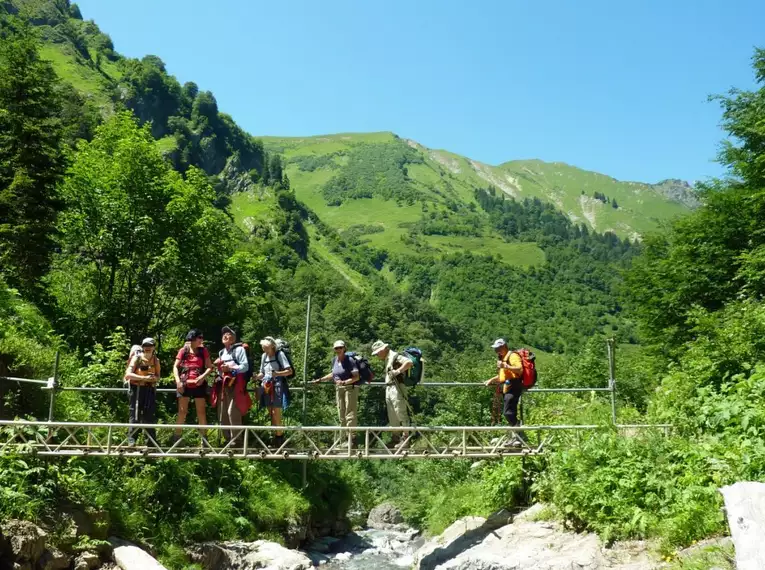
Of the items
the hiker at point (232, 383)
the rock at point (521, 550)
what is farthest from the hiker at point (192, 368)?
the rock at point (521, 550)

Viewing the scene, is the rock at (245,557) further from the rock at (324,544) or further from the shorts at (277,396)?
the rock at (324,544)

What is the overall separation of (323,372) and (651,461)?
4961 cm

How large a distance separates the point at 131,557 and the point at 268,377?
3.95m

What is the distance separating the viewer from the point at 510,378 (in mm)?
12094

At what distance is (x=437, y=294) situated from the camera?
18025cm

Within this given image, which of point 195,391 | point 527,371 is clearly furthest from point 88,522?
point 527,371

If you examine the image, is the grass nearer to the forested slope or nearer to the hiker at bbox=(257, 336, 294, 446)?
the forested slope

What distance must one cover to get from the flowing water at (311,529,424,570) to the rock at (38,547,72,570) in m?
7.06

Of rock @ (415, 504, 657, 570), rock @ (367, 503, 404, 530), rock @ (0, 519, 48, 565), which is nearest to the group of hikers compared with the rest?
rock @ (415, 504, 657, 570)

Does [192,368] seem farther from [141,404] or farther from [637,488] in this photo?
[637,488]

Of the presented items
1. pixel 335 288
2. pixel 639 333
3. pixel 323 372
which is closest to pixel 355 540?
pixel 639 333

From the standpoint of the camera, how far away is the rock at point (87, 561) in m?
10.9

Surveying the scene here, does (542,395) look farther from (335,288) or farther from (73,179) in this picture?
(335,288)

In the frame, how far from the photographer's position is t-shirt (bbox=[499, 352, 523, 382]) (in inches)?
468
